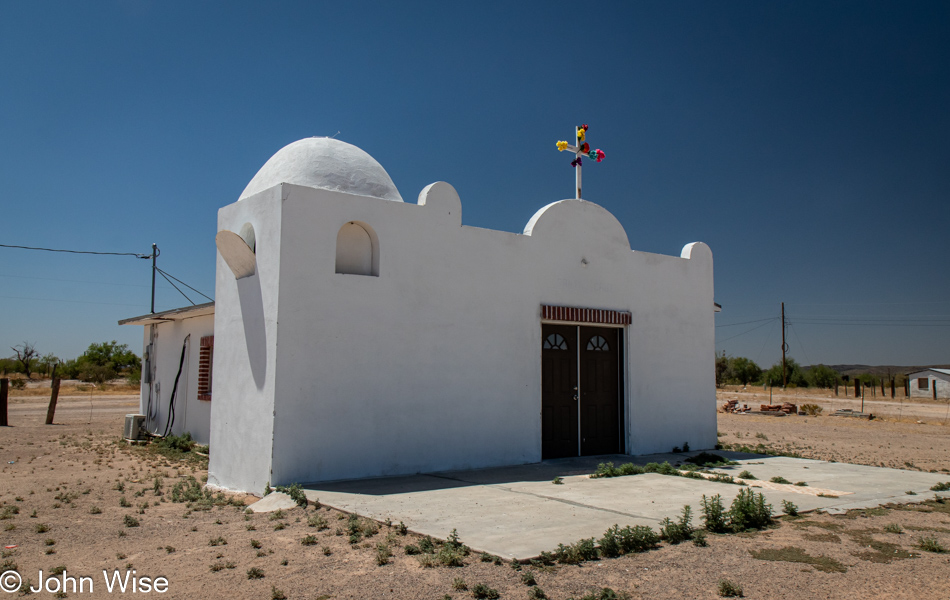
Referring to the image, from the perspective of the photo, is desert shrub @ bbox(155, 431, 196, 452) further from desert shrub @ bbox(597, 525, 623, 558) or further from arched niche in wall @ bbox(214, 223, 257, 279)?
desert shrub @ bbox(597, 525, 623, 558)

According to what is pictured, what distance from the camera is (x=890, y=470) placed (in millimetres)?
10242

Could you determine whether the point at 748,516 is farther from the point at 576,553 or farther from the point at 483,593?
the point at 483,593

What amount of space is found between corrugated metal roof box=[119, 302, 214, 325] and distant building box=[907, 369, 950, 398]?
49.8m

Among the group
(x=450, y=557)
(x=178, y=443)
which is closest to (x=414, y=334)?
(x=450, y=557)

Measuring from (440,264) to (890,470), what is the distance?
25.9 feet

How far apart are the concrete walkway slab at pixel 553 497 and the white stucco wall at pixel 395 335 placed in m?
0.56

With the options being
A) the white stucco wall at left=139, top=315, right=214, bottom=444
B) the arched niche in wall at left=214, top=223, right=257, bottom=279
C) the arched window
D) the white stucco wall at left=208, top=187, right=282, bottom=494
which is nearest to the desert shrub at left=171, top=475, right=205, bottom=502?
the white stucco wall at left=208, top=187, right=282, bottom=494

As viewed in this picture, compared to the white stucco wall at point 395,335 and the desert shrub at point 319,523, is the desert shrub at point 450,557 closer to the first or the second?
the desert shrub at point 319,523

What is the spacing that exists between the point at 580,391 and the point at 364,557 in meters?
6.77

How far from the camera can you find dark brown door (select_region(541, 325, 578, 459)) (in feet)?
36.0

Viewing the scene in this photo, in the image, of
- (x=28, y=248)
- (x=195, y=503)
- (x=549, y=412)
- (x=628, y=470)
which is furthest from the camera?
(x=28, y=248)

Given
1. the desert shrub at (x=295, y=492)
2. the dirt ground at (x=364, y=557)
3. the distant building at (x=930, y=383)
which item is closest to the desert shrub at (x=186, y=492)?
the dirt ground at (x=364, y=557)

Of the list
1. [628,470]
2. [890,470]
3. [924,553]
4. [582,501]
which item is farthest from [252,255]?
[890,470]

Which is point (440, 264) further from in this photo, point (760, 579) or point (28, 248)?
point (28, 248)
